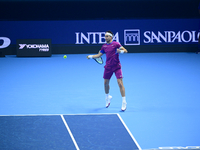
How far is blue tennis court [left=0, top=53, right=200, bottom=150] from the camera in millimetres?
5602

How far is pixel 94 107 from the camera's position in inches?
298

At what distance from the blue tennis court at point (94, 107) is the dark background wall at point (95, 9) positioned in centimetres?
581

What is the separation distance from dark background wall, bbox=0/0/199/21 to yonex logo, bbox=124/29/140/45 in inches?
70.9

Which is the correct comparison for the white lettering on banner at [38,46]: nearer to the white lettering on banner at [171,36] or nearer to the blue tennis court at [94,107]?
the blue tennis court at [94,107]

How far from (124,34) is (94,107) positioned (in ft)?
33.0

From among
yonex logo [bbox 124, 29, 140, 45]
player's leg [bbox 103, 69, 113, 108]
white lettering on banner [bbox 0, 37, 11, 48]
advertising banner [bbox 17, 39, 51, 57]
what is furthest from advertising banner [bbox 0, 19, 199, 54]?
player's leg [bbox 103, 69, 113, 108]

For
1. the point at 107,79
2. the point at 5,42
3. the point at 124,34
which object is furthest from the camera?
the point at 124,34

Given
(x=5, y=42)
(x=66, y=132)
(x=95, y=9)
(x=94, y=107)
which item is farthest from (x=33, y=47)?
(x=66, y=132)

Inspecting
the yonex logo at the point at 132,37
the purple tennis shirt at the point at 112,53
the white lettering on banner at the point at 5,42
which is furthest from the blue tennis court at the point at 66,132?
the yonex logo at the point at 132,37

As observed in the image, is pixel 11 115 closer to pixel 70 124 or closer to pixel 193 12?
pixel 70 124

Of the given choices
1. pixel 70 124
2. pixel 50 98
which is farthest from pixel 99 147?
pixel 50 98

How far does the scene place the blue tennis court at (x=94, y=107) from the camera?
18.4 ft

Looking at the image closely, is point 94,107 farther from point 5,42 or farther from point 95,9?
point 95,9

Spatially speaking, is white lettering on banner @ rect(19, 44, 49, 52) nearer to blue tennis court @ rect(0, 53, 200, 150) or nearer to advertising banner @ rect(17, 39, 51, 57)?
advertising banner @ rect(17, 39, 51, 57)
